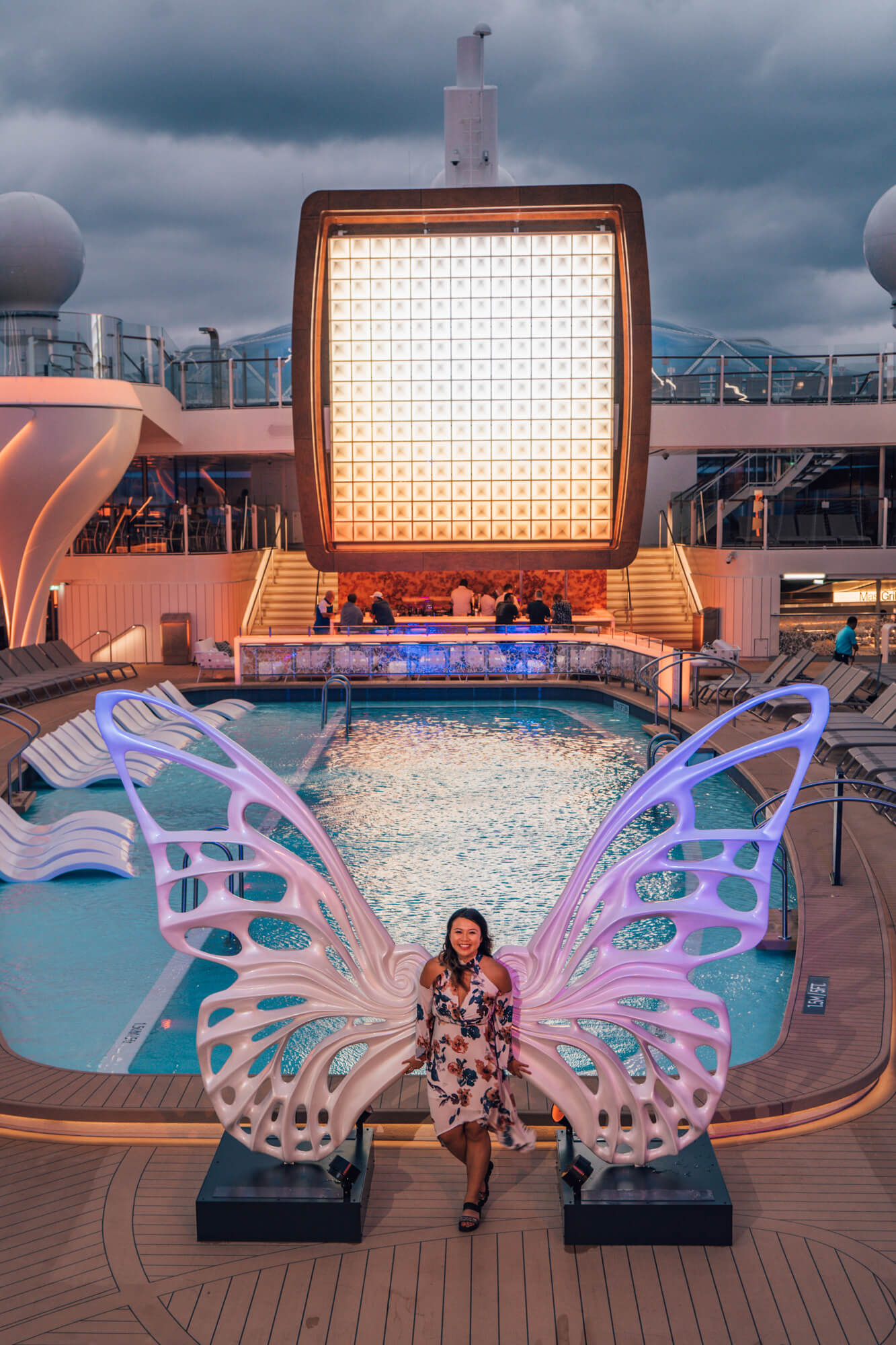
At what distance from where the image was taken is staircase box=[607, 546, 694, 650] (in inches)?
948

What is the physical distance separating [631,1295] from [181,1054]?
3.51m

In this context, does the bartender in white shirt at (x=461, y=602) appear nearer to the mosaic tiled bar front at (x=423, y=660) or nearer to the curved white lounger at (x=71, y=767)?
the mosaic tiled bar front at (x=423, y=660)

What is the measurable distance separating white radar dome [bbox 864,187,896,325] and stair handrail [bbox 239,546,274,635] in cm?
1416

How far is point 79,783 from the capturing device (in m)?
12.4

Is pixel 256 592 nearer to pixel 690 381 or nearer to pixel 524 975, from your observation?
pixel 690 381

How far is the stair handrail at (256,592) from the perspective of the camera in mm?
23703

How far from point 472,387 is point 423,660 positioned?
626 centimetres

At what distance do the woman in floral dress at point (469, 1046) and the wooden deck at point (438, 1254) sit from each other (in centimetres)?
27

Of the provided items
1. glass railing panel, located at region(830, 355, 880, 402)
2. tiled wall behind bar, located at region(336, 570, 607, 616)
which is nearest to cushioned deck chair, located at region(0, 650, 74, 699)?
tiled wall behind bar, located at region(336, 570, 607, 616)

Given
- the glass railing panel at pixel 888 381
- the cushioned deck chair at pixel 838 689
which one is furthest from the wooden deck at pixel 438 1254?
the glass railing panel at pixel 888 381

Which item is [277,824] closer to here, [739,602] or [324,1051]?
[324,1051]

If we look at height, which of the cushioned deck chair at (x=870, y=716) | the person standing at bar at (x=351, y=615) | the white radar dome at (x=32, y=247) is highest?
the white radar dome at (x=32, y=247)

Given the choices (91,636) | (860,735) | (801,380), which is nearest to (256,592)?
(91,636)

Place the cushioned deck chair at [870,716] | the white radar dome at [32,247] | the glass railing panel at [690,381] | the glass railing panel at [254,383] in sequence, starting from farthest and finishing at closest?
the glass railing panel at [254,383], the glass railing panel at [690,381], the white radar dome at [32,247], the cushioned deck chair at [870,716]
